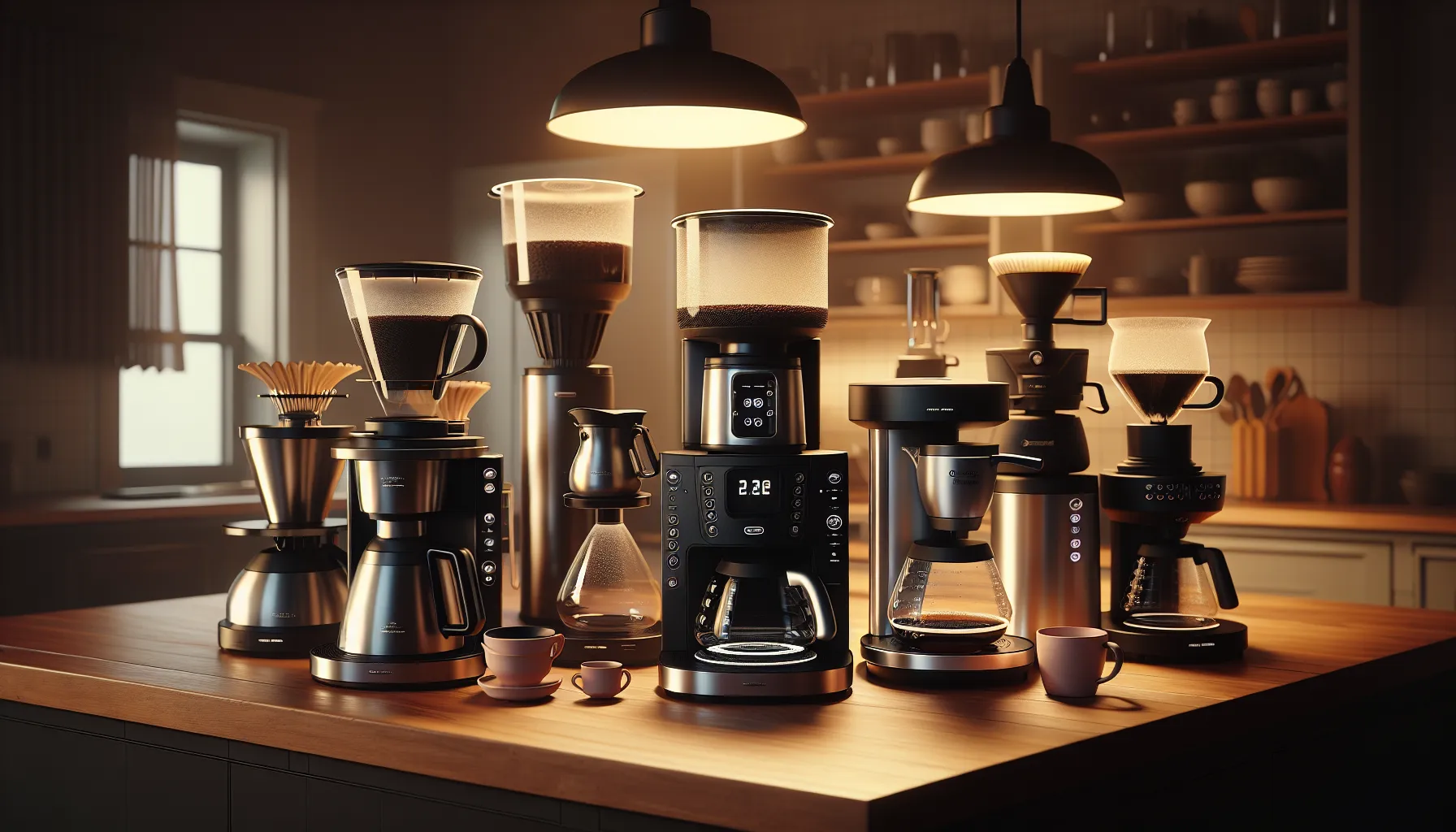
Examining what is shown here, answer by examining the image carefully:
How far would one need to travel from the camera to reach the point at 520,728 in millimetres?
1472

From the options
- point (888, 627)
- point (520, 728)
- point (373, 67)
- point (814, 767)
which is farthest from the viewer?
point (373, 67)

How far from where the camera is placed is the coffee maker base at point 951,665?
1683mm

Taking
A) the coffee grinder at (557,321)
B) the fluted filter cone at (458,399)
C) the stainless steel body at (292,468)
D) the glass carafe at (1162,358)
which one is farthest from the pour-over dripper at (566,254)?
the glass carafe at (1162,358)

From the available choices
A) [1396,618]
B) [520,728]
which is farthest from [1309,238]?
[520,728]

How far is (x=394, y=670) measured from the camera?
1.69 metres

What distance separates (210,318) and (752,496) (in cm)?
441

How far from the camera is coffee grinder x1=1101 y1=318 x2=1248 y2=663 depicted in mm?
1896

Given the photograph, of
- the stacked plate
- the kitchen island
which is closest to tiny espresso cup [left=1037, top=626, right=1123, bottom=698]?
the kitchen island

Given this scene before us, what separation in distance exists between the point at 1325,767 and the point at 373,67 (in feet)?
17.4

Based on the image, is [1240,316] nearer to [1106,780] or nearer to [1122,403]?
[1122,403]

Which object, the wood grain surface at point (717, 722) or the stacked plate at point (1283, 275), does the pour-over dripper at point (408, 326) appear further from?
the stacked plate at point (1283, 275)

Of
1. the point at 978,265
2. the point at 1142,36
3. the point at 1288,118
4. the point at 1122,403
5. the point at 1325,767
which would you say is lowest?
the point at 1325,767

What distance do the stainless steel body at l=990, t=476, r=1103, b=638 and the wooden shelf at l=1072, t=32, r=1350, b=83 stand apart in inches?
114

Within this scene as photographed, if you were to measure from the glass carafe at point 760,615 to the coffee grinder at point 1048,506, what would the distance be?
36cm
